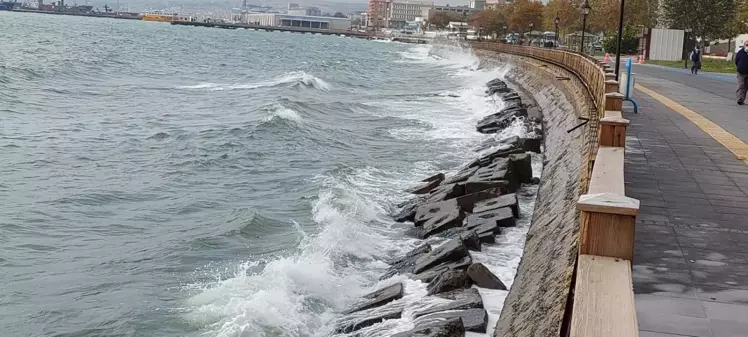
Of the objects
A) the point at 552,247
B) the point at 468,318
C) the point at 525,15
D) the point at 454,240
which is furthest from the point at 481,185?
the point at 525,15

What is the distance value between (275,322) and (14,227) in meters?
7.23

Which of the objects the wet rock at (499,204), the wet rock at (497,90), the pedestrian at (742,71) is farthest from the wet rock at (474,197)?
the wet rock at (497,90)

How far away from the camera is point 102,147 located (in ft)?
80.2

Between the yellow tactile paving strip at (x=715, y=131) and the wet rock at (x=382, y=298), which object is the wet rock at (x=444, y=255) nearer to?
the wet rock at (x=382, y=298)

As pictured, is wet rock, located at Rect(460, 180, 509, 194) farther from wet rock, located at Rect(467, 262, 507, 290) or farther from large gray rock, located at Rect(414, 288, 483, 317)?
large gray rock, located at Rect(414, 288, 483, 317)

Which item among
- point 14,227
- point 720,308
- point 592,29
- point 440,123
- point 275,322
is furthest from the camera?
point 592,29

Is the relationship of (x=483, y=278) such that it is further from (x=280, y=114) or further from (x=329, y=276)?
(x=280, y=114)

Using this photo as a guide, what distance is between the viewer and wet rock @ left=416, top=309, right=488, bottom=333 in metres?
8.80

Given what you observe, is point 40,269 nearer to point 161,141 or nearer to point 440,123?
point 161,141

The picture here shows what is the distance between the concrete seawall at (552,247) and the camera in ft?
22.2

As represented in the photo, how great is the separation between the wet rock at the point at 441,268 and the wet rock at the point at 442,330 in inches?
84.7

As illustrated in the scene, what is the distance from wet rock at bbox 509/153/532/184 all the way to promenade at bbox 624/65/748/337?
2.36 metres

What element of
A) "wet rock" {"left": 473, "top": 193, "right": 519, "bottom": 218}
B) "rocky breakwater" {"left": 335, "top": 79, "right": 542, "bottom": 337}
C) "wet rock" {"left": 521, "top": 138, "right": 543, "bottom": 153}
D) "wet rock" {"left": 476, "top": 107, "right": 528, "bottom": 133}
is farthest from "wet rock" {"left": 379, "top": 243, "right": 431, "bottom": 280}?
"wet rock" {"left": 476, "top": 107, "right": 528, "bottom": 133}

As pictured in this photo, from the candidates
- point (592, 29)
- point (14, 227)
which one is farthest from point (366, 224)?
point (592, 29)
